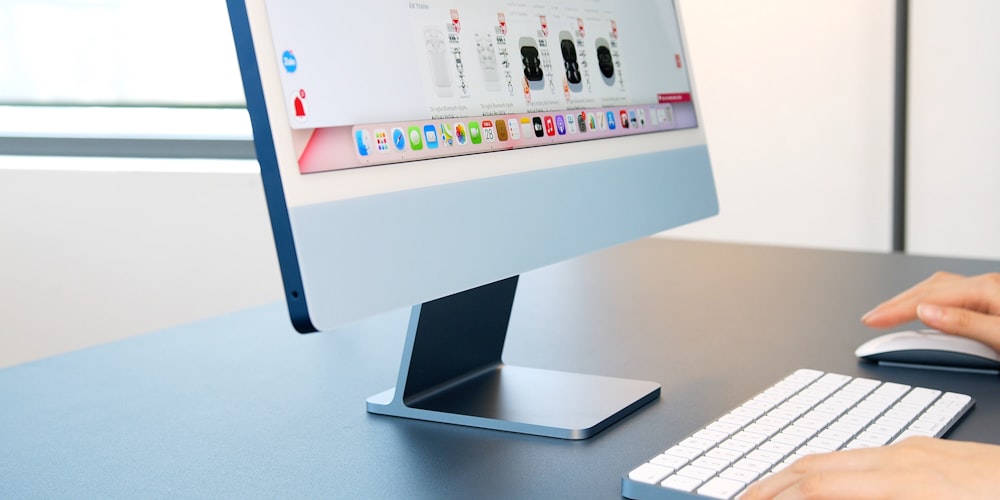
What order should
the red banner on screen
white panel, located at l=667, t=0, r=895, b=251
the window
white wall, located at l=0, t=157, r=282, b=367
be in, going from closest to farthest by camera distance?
the red banner on screen
white panel, located at l=667, t=0, r=895, b=251
white wall, located at l=0, t=157, r=282, b=367
the window

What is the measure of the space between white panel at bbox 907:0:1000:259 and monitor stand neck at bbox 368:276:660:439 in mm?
2067

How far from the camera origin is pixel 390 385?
0.85 m

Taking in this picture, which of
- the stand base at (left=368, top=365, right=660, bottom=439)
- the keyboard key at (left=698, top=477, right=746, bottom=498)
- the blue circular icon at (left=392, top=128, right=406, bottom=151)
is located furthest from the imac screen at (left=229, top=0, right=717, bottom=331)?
the keyboard key at (left=698, top=477, right=746, bottom=498)

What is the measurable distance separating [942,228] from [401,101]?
2.32 metres

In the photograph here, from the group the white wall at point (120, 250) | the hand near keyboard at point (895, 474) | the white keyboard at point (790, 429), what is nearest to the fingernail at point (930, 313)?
the white keyboard at point (790, 429)

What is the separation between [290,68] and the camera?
1.93ft

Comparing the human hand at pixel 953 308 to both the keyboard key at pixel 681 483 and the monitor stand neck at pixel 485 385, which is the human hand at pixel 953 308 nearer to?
the monitor stand neck at pixel 485 385

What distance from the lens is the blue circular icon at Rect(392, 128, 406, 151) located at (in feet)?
2.11

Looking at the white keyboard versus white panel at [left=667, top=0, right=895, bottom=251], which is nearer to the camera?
the white keyboard

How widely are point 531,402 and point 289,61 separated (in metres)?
0.33

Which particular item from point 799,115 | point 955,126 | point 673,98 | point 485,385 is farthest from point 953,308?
point 799,115

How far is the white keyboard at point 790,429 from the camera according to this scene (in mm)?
570

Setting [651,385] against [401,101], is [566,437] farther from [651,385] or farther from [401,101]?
[401,101]

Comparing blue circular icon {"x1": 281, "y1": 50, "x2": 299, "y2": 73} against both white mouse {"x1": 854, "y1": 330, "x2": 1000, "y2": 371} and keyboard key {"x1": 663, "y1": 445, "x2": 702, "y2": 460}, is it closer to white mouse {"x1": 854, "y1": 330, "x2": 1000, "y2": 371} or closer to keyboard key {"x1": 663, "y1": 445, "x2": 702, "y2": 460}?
keyboard key {"x1": 663, "y1": 445, "x2": 702, "y2": 460}
